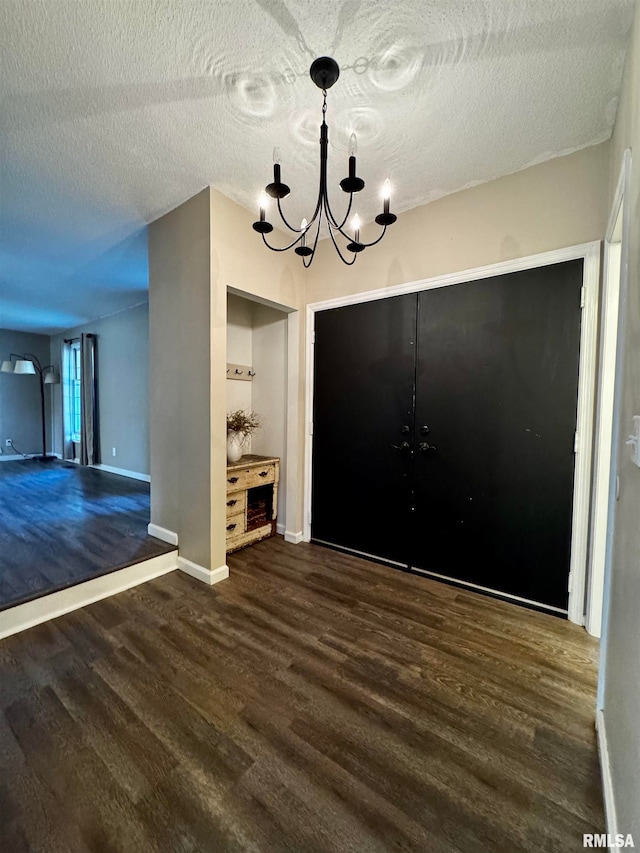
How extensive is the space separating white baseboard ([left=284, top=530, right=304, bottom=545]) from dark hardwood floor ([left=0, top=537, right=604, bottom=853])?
3.24 feet

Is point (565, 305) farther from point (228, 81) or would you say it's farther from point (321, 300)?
point (228, 81)

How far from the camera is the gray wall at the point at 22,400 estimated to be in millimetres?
6477

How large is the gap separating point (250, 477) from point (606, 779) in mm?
2550

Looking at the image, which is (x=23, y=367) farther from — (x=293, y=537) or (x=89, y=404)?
(x=293, y=537)

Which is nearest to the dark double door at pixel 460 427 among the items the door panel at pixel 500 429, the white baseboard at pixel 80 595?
the door panel at pixel 500 429

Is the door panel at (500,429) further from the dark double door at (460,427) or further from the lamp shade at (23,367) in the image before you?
the lamp shade at (23,367)

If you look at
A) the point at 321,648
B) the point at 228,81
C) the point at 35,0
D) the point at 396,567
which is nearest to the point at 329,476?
the point at 396,567

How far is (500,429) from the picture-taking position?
87.7 inches

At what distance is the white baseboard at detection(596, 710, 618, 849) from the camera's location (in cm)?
98

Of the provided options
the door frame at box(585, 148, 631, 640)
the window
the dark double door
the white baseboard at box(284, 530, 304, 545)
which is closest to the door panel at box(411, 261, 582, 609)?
the dark double door

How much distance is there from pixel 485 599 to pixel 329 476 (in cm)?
146

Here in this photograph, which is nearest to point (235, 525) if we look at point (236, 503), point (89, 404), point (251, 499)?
point (236, 503)

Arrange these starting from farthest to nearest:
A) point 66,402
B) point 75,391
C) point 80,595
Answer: point 66,402 < point 75,391 < point 80,595

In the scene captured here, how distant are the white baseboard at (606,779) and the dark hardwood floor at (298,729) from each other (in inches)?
1.3
